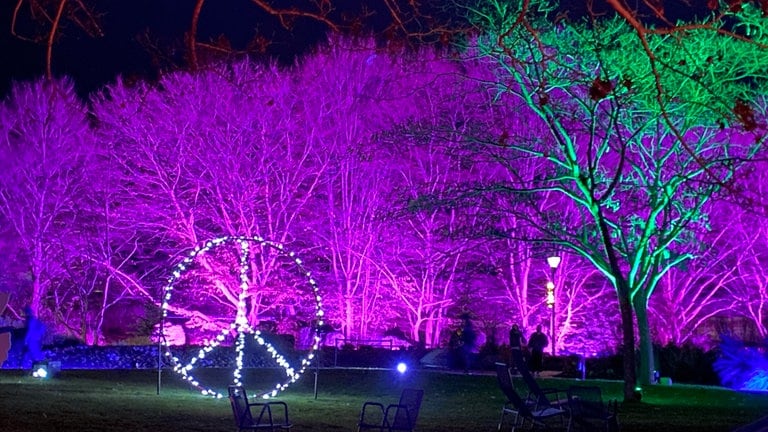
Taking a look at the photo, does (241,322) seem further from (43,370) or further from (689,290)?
(689,290)

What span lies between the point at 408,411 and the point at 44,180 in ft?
103

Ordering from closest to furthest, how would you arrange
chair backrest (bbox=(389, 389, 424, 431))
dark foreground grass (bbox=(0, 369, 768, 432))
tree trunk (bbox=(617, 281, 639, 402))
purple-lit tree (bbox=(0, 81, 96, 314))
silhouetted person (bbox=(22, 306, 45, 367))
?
chair backrest (bbox=(389, 389, 424, 431))
dark foreground grass (bbox=(0, 369, 768, 432))
tree trunk (bbox=(617, 281, 639, 402))
silhouetted person (bbox=(22, 306, 45, 367))
purple-lit tree (bbox=(0, 81, 96, 314))

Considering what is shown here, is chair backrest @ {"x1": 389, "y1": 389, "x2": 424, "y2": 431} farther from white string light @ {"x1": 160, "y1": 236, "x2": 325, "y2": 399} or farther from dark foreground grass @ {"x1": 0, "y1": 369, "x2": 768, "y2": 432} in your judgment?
white string light @ {"x1": 160, "y1": 236, "x2": 325, "y2": 399}

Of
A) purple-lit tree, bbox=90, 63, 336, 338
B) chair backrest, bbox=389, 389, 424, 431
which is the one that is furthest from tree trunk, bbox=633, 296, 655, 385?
purple-lit tree, bbox=90, 63, 336, 338

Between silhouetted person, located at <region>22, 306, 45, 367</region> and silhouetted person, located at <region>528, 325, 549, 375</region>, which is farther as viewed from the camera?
silhouetted person, located at <region>528, 325, 549, 375</region>

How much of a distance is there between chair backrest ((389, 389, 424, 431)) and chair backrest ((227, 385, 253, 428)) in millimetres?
1998

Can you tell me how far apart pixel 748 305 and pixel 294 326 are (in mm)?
17741

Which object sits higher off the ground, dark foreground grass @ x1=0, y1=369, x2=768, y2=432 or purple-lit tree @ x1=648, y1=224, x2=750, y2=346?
purple-lit tree @ x1=648, y1=224, x2=750, y2=346

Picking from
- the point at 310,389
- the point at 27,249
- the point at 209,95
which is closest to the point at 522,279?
the point at 209,95

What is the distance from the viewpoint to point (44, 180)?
41.8 metres

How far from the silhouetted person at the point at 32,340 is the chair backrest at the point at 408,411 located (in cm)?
1889

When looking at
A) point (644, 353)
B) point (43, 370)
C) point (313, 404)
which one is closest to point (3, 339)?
point (313, 404)

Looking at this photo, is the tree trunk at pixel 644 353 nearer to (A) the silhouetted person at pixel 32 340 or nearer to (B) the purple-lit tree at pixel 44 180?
(A) the silhouetted person at pixel 32 340

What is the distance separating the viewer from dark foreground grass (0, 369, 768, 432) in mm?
16453
